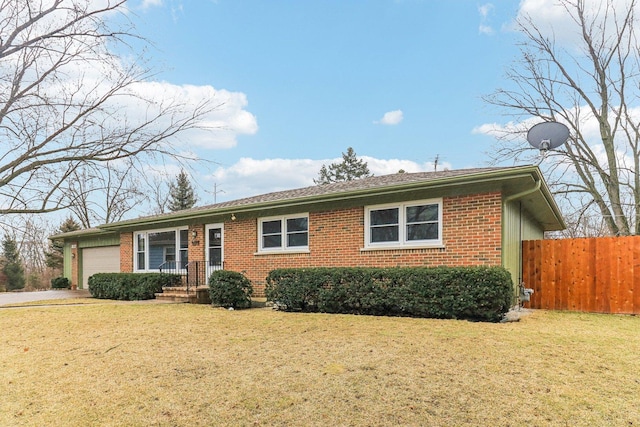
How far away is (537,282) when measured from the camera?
10000mm

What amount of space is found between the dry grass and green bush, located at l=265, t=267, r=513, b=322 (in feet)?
1.65

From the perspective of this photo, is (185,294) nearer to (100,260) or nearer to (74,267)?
(100,260)

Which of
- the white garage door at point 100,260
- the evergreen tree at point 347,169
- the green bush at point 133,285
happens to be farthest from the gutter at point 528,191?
the evergreen tree at point 347,169

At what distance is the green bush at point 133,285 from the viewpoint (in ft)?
41.3

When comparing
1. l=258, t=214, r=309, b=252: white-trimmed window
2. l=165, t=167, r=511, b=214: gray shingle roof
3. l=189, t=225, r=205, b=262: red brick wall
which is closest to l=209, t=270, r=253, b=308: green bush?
l=258, t=214, r=309, b=252: white-trimmed window

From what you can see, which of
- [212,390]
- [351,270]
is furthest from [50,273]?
[212,390]

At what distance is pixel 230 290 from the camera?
30.9 ft

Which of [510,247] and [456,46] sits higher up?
[456,46]

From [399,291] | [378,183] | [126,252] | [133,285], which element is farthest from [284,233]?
[126,252]

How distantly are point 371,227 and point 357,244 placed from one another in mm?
549

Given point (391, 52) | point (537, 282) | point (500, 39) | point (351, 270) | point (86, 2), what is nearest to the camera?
point (86, 2)

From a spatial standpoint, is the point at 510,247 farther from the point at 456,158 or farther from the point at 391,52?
the point at 456,158

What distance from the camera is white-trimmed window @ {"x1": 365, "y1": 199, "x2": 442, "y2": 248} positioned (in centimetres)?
857

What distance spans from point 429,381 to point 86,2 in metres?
6.94
